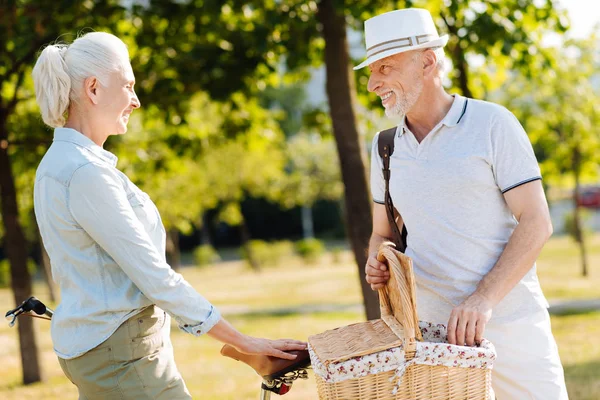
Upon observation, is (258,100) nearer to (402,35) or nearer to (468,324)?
Result: (402,35)

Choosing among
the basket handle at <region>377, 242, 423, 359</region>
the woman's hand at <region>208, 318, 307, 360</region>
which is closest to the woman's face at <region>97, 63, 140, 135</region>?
the woman's hand at <region>208, 318, 307, 360</region>

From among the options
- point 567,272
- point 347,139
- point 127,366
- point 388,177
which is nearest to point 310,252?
point 567,272

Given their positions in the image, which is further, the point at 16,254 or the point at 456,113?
the point at 16,254

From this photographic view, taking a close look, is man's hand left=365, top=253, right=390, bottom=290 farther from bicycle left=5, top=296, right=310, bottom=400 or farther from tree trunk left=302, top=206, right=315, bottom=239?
tree trunk left=302, top=206, right=315, bottom=239

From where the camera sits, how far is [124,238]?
2.30 meters

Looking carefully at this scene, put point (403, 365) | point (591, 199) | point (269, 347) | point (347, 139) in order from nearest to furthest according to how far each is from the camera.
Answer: point (403, 365) → point (269, 347) → point (347, 139) → point (591, 199)

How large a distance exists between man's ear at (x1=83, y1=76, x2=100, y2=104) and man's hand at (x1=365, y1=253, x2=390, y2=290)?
1.11m

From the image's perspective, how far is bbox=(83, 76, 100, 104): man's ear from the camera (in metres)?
2.43

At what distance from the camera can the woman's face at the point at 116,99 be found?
247 cm

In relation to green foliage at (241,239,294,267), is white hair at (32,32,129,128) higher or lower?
higher

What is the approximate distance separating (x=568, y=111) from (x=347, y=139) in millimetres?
11398

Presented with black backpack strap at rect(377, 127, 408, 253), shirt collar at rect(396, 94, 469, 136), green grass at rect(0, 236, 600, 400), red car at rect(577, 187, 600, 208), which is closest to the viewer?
shirt collar at rect(396, 94, 469, 136)

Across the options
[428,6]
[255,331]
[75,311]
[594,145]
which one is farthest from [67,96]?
[594,145]

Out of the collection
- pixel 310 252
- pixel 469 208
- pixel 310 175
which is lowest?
pixel 310 252
